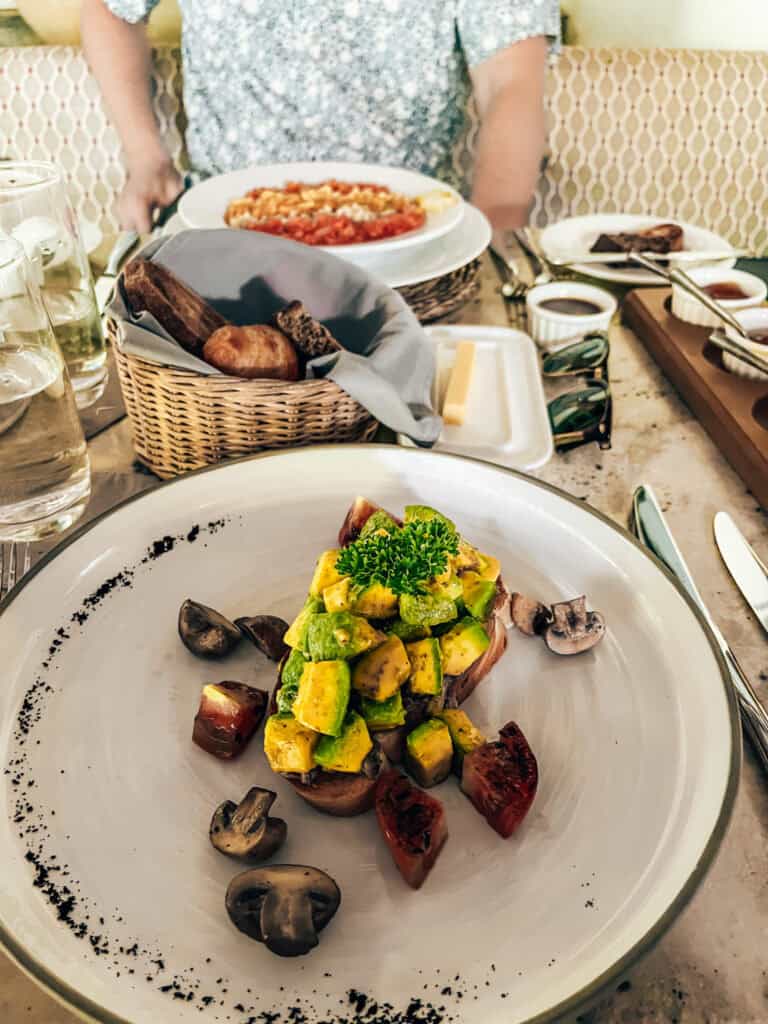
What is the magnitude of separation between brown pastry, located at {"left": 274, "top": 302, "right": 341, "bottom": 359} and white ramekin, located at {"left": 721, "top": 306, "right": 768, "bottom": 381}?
0.61 meters

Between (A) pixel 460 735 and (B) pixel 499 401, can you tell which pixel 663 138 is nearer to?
(B) pixel 499 401

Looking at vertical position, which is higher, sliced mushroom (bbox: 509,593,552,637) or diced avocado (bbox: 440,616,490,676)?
diced avocado (bbox: 440,616,490,676)

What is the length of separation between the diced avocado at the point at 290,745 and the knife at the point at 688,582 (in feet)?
1.20

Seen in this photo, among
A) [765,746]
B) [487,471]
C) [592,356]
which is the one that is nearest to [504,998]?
[765,746]

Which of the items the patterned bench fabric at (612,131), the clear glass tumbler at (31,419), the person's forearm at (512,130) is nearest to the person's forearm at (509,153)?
the person's forearm at (512,130)

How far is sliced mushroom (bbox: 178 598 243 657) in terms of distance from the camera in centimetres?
81

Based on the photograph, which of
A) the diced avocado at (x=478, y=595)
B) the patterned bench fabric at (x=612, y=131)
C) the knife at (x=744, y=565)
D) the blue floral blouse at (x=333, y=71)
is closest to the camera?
the diced avocado at (x=478, y=595)

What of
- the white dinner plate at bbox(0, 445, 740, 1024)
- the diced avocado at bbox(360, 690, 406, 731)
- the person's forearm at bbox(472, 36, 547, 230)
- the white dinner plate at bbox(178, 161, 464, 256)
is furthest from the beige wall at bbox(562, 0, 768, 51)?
the diced avocado at bbox(360, 690, 406, 731)

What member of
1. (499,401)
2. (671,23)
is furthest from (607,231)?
(671,23)

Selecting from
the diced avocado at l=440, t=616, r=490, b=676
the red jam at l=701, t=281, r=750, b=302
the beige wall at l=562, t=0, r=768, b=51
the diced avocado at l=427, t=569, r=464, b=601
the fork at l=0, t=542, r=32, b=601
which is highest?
the beige wall at l=562, t=0, r=768, b=51

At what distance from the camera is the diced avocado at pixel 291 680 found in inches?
27.1

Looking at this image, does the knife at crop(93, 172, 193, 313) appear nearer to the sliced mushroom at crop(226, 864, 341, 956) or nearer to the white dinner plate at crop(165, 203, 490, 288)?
the white dinner plate at crop(165, 203, 490, 288)

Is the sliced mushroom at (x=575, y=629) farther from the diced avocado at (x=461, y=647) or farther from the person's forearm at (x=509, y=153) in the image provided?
the person's forearm at (x=509, y=153)

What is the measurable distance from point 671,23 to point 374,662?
134 inches
